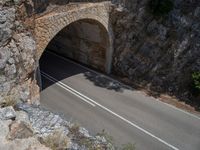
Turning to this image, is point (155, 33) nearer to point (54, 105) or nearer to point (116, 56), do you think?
point (116, 56)

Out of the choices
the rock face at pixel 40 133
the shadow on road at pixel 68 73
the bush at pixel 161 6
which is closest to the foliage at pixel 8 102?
the rock face at pixel 40 133

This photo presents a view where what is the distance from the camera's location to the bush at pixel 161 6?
21922mm

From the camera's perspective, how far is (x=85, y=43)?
24.3 meters

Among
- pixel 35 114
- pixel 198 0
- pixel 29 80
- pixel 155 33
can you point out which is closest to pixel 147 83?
pixel 155 33

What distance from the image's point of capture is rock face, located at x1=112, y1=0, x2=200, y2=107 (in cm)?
2138

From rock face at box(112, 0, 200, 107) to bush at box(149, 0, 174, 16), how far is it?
0.36 m

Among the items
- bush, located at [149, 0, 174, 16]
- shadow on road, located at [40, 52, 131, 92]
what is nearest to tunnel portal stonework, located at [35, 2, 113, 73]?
shadow on road, located at [40, 52, 131, 92]

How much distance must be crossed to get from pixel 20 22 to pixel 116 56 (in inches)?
451

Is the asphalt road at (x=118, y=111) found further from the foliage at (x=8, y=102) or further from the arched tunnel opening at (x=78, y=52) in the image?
the foliage at (x=8, y=102)

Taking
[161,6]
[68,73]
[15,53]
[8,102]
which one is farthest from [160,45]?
[8,102]

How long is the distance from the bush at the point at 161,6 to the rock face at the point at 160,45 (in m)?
0.36

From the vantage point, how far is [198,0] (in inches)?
864

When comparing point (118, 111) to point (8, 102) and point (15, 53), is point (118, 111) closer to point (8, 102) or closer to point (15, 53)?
point (15, 53)

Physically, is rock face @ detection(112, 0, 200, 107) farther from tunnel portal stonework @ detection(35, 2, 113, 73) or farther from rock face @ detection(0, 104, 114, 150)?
rock face @ detection(0, 104, 114, 150)
